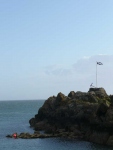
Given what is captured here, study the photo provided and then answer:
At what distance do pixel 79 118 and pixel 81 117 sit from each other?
3.39 feet

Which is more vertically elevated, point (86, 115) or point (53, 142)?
point (86, 115)

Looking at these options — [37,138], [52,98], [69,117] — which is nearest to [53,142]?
[37,138]

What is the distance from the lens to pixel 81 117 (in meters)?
85.0

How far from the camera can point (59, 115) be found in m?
94.7

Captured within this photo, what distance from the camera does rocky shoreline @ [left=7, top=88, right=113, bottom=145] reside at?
75.6 m

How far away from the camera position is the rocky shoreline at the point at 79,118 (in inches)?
2975

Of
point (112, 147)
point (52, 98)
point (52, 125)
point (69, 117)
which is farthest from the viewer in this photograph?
point (52, 98)

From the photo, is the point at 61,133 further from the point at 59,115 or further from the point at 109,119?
the point at 109,119

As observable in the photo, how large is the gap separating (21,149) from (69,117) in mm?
22789

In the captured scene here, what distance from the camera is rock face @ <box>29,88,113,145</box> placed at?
75500mm

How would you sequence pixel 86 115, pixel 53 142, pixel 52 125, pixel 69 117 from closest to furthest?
pixel 53 142 < pixel 86 115 < pixel 69 117 < pixel 52 125

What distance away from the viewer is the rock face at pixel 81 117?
248ft

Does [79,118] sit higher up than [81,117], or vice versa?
[81,117]

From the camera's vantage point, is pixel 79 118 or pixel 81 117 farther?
pixel 79 118
